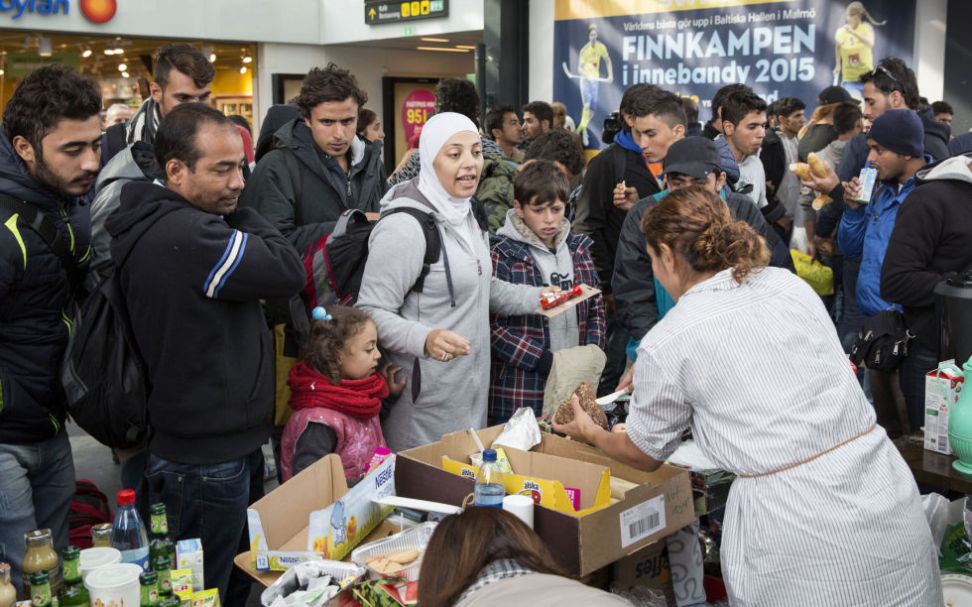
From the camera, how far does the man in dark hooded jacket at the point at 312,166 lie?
12.5ft

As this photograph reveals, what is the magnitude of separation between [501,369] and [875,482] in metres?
1.79

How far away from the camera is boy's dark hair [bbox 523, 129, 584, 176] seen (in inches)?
210

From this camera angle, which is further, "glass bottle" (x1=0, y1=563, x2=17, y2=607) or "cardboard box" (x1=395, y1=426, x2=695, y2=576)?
"cardboard box" (x1=395, y1=426, x2=695, y2=576)

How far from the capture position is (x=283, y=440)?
126 inches

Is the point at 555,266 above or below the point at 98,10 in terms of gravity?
below

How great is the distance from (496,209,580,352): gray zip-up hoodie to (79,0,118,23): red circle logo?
1120cm

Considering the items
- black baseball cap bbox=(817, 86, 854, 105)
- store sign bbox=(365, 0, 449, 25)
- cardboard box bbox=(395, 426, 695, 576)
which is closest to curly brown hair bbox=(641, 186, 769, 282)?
cardboard box bbox=(395, 426, 695, 576)

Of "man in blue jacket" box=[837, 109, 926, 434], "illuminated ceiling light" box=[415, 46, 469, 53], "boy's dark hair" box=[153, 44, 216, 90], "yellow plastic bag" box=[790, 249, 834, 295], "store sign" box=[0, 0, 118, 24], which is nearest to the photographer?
"boy's dark hair" box=[153, 44, 216, 90]

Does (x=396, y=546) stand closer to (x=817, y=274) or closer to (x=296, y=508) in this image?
(x=296, y=508)

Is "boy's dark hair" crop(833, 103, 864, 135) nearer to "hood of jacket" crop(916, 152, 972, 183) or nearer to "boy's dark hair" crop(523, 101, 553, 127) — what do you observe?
"boy's dark hair" crop(523, 101, 553, 127)

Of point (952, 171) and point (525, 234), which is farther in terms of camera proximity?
point (525, 234)

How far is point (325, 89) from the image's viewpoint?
12.8 feet

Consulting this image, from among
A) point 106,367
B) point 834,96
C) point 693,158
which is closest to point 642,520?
point 106,367

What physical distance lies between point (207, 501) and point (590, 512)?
3.74 feet
